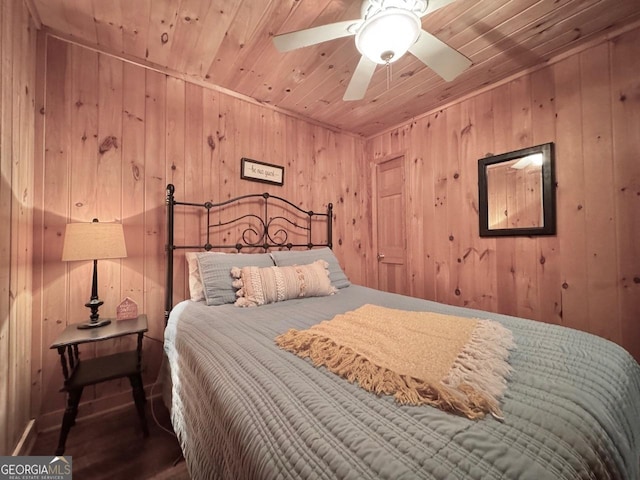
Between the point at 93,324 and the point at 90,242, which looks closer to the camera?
the point at 90,242

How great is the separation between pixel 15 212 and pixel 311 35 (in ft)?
5.62

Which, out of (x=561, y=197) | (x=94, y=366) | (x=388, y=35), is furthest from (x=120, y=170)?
(x=561, y=197)

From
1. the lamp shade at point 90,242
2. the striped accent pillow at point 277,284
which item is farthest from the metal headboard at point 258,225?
the striped accent pillow at point 277,284

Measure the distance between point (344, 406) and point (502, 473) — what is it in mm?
326

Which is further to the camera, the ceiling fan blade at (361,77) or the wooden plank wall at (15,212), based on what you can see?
the ceiling fan blade at (361,77)

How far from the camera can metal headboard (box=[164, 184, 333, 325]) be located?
1934 millimetres

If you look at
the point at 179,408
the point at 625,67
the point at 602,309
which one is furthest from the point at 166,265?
the point at 625,67

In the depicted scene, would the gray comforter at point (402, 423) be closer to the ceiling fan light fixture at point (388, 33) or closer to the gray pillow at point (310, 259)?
the gray pillow at point (310, 259)

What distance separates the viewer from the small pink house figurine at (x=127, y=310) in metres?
1.68

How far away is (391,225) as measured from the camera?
3102 millimetres

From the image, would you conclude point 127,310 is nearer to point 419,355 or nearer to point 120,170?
point 120,170

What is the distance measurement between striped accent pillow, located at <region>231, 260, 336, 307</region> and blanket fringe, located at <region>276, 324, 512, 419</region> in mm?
725

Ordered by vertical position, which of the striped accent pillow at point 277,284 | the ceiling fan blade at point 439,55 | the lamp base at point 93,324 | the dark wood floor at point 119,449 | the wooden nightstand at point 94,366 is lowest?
the dark wood floor at point 119,449

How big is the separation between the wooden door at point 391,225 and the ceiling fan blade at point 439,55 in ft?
4.79
